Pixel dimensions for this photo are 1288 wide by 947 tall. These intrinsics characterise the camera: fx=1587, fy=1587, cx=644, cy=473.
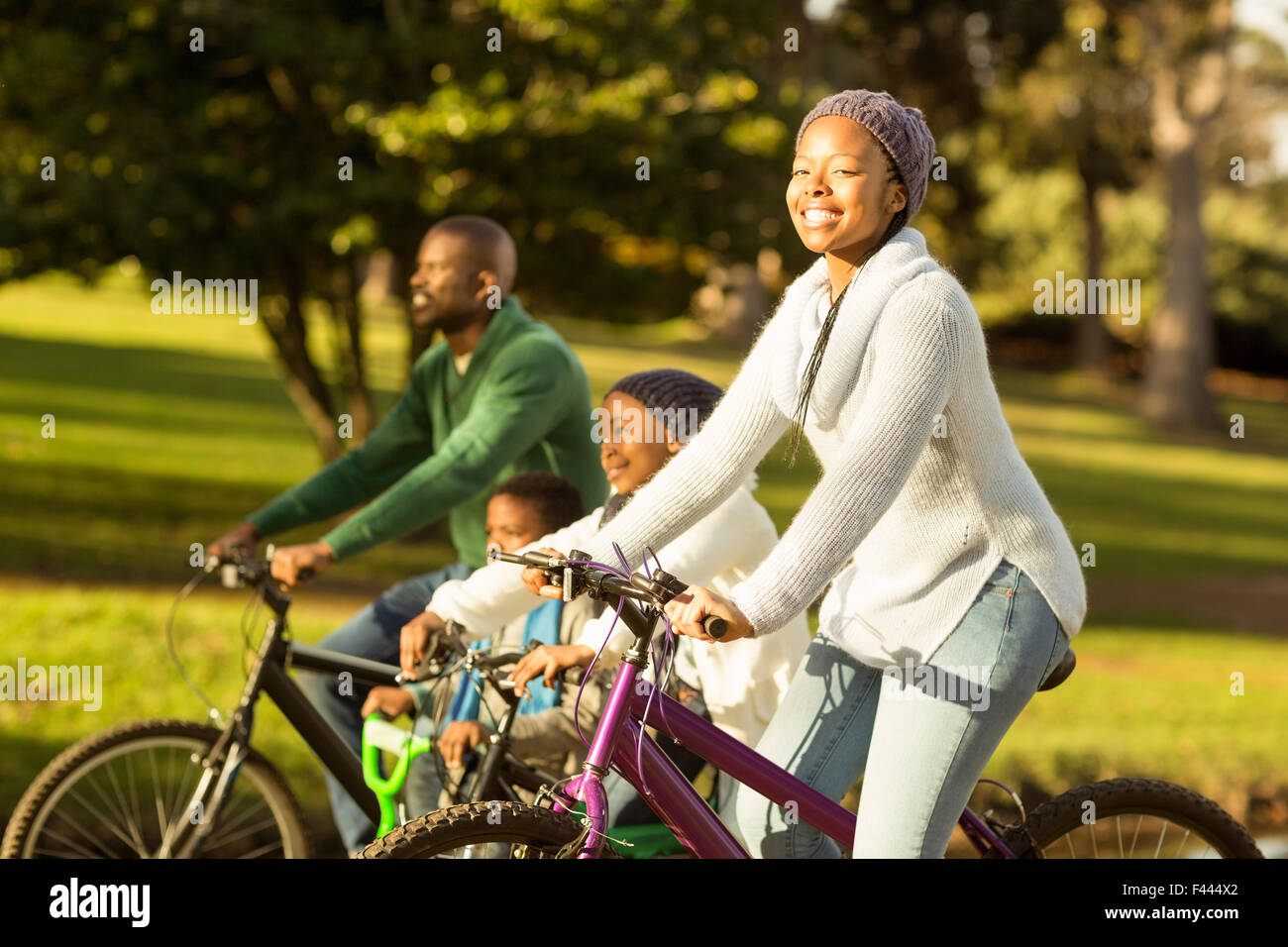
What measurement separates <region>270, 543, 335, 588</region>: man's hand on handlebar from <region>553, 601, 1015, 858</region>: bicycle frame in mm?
1204

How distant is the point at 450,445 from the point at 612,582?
54.8 inches

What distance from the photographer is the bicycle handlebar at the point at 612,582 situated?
2807mm

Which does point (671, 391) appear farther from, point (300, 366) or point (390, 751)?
point (300, 366)

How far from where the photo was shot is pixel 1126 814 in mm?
3797

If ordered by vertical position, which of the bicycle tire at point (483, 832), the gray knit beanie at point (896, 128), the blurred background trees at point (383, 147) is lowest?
the bicycle tire at point (483, 832)

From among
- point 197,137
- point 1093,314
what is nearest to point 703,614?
point 197,137

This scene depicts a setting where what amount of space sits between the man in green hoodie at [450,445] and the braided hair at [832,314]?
53.7 inches

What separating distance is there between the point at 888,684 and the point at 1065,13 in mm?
24091

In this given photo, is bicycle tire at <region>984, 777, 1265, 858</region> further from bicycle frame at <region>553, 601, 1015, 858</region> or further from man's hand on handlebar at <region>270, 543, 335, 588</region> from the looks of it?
man's hand on handlebar at <region>270, 543, 335, 588</region>

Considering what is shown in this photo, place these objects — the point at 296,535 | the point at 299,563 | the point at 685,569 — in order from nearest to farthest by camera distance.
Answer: the point at 685,569 < the point at 299,563 < the point at 296,535

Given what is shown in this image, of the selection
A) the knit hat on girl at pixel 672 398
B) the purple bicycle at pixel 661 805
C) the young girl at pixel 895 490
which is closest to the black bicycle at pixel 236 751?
the knit hat on girl at pixel 672 398

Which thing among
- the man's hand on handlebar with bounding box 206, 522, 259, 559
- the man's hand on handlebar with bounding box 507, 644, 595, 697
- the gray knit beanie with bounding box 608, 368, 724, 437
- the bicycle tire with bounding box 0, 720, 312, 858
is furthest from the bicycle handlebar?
the bicycle tire with bounding box 0, 720, 312, 858

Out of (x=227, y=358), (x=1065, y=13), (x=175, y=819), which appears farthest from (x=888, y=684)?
(x=227, y=358)

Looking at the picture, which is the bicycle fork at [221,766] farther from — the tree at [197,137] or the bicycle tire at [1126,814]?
the tree at [197,137]
